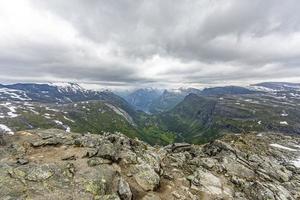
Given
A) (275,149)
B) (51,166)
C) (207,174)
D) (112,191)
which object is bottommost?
(275,149)

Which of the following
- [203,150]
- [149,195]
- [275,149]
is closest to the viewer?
[149,195]

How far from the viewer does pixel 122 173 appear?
33312 millimetres

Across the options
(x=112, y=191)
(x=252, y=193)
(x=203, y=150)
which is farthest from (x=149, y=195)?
(x=203, y=150)

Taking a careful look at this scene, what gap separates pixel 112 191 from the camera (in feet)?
92.2

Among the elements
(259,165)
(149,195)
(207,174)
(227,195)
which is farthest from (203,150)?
(149,195)

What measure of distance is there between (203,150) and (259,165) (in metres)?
12.1

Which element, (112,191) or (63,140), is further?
(63,140)

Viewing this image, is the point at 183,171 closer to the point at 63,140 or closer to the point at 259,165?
the point at 259,165

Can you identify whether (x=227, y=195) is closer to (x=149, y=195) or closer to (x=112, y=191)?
(x=149, y=195)

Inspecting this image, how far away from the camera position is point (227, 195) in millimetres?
34844

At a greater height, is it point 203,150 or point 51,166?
point 51,166

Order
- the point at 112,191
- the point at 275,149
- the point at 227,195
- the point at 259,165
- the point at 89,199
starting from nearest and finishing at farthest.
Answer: the point at 89,199 → the point at 112,191 → the point at 227,195 → the point at 259,165 → the point at 275,149

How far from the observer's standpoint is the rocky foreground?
27219 millimetres

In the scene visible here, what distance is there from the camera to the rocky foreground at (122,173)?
27.2 metres
